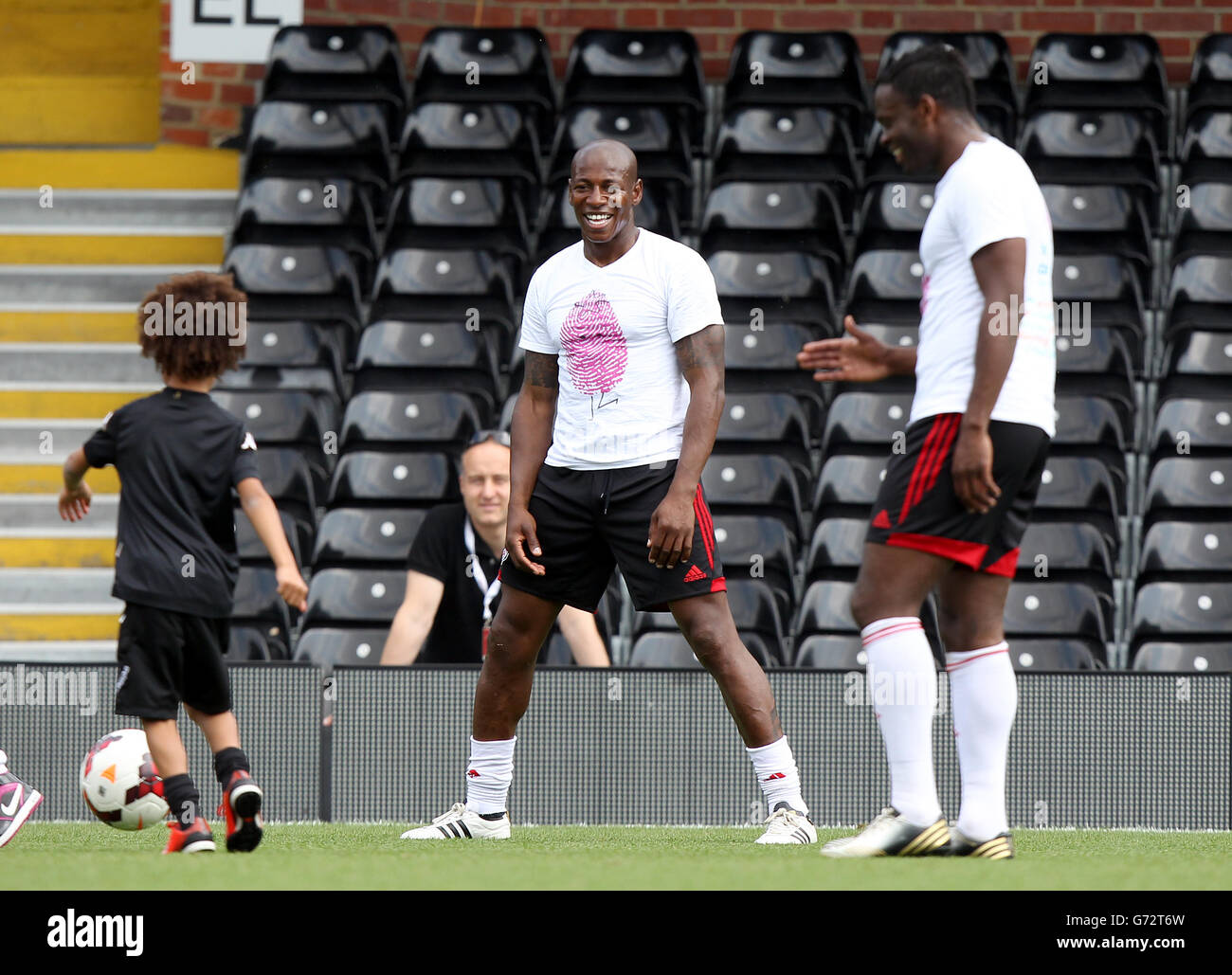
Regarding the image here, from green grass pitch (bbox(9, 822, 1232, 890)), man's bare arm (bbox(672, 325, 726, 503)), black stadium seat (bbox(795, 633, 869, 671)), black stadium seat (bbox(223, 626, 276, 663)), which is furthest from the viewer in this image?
black stadium seat (bbox(223, 626, 276, 663))

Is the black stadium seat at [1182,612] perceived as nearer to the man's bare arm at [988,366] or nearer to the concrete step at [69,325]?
the man's bare arm at [988,366]

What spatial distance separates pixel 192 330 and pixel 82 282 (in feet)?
19.1

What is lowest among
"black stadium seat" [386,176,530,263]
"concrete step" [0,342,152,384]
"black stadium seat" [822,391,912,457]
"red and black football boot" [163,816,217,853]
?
"red and black football boot" [163,816,217,853]

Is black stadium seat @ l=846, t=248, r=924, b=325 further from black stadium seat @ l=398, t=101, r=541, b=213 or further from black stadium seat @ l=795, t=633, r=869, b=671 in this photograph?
black stadium seat @ l=795, t=633, r=869, b=671

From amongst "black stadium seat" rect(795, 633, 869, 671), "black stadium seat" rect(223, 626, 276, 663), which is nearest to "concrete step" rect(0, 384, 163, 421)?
"black stadium seat" rect(223, 626, 276, 663)

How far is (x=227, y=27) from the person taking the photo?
32.2 ft

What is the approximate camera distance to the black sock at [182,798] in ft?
13.1

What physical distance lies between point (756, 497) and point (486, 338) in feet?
5.10

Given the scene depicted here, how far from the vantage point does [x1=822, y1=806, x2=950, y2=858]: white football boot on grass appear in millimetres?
3631

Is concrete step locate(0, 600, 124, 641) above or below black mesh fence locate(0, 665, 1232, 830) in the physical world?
above

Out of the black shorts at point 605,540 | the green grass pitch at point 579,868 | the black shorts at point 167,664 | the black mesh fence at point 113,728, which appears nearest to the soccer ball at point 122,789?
the green grass pitch at point 579,868

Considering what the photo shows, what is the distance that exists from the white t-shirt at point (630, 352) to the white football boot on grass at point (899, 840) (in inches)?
42.3

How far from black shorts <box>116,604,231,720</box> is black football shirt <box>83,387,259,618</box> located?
40mm

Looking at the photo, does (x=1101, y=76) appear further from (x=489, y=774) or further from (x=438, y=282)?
(x=489, y=774)
